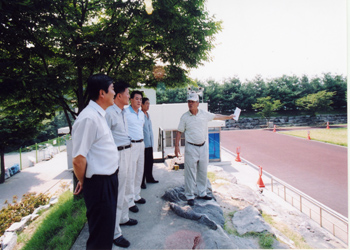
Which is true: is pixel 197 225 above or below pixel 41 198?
above

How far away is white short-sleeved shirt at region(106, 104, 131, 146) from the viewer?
9.32 ft

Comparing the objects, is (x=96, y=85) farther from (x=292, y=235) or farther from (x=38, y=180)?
(x=38, y=180)

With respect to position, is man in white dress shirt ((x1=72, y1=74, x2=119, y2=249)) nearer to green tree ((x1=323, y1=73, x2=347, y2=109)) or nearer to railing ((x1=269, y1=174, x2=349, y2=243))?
railing ((x1=269, y1=174, x2=349, y2=243))

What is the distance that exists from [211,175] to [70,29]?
665 cm

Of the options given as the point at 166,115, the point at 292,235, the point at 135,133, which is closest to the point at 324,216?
the point at 292,235

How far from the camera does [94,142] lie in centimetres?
198

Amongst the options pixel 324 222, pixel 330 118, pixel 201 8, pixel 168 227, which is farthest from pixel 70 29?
pixel 330 118

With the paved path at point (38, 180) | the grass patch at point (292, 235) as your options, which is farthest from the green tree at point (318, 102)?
the paved path at point (38, 180)

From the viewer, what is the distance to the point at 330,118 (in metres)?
43.4

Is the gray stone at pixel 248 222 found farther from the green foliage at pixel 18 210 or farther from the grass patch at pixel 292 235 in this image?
the green foliage at pixel 18 210

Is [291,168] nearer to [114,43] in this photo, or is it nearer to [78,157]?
[114,43]

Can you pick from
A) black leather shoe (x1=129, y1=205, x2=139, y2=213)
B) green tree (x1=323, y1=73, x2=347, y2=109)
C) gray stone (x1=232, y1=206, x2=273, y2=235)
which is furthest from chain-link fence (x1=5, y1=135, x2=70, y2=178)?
green tree (x1=323, y1=73, x2=347, y2=109)

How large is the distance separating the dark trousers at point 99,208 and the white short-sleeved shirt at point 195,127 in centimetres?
224

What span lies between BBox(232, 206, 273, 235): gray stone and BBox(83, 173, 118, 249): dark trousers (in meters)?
2.72
